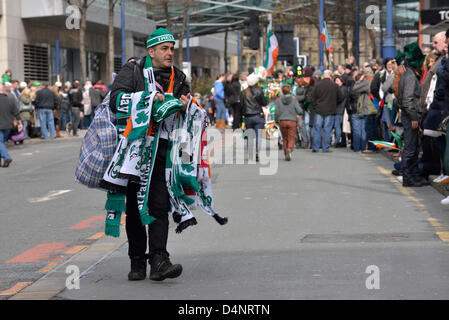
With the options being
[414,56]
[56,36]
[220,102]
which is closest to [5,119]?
[414,56]

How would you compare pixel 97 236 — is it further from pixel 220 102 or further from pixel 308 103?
pixel 220 102

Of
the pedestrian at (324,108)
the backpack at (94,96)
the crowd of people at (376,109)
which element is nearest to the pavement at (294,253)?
the crowd of people at (376,109)

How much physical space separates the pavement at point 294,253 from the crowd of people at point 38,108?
728 cm

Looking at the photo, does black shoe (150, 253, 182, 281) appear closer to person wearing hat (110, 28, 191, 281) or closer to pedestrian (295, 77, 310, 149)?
person wearing hat (110, 28, 191, 281)

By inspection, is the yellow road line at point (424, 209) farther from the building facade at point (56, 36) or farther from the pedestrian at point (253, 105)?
the building facade at point (56, 36)

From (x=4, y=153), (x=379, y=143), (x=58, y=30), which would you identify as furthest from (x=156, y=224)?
(x=58, y=30)

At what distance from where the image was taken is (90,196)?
13258 millimetres

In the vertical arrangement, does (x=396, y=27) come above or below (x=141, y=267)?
above

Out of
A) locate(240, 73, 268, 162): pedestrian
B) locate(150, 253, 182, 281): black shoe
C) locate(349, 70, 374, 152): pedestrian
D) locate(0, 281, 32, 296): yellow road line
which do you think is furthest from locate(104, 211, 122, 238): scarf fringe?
locate(349, 70, 374, 152): pedestrian

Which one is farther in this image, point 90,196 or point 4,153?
point 4,153

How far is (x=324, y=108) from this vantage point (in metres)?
21.3

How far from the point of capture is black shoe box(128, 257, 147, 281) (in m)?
6.71
